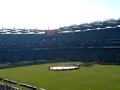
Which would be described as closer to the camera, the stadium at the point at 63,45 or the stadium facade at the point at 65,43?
the stadium at the point at 63,45

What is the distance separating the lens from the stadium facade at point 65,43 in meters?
97.8

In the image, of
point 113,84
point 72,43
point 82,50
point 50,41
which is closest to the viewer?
point 113,84

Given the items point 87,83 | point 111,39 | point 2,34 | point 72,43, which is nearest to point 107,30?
point 111,39

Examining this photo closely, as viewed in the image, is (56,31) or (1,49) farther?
(56,31)

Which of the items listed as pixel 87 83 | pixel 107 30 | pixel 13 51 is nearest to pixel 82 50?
pixel 107 30

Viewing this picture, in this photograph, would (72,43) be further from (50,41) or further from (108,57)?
(108,57)

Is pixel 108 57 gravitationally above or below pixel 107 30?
below

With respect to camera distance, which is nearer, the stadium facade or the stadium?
the stadium

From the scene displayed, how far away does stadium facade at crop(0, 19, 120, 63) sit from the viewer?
97.8m

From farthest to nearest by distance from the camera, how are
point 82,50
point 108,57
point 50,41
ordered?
point 50,41 < point 82,50 < point 108,57

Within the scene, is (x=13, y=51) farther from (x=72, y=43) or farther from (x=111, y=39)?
(x=111, y=39)

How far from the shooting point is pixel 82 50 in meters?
102

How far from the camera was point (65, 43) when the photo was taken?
363 ft

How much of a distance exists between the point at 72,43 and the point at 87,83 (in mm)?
66018
